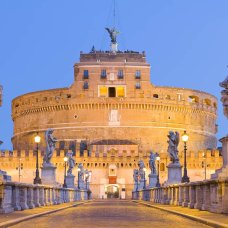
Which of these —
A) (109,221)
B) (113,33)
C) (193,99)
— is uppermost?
(113,33)

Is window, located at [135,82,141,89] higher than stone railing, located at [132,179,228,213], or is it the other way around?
window, located at [135,82,141,89]

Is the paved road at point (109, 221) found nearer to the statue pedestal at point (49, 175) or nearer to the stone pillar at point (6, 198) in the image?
the stone pillar at point (6, 198)

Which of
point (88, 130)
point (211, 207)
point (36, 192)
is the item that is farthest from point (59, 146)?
point (211, 207)

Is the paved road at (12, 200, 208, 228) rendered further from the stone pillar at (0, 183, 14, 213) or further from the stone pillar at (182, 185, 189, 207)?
the stone pillar at (182, 185, 189, 207)

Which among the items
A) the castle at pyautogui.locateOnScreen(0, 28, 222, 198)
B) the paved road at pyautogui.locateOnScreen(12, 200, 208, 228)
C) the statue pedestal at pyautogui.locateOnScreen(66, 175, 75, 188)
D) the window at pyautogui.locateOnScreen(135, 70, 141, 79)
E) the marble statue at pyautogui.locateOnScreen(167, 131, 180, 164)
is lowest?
the paved road at pyautogui.locateOnScreen(12, 200, 208, 228)

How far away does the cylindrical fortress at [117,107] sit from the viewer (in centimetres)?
10150

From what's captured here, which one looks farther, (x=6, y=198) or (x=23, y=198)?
(x=23, y=198)

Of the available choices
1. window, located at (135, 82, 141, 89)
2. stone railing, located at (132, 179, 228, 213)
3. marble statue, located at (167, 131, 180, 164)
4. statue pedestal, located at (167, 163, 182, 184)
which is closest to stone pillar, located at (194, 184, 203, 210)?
stone railing, located at (132, 179, 228, 213)

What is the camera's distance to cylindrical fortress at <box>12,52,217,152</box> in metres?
102

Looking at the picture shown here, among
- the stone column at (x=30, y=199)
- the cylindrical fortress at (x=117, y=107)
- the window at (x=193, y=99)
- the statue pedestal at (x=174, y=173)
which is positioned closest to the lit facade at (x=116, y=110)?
the cylindrical fortress at (x=117, y=107)

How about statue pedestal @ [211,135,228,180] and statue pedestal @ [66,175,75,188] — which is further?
statue pedestal @ [66,175,75,188]

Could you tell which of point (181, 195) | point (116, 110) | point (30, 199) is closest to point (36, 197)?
point (30, 199)

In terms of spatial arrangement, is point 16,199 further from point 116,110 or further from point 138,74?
point 138,74

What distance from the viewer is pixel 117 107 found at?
101 metres
